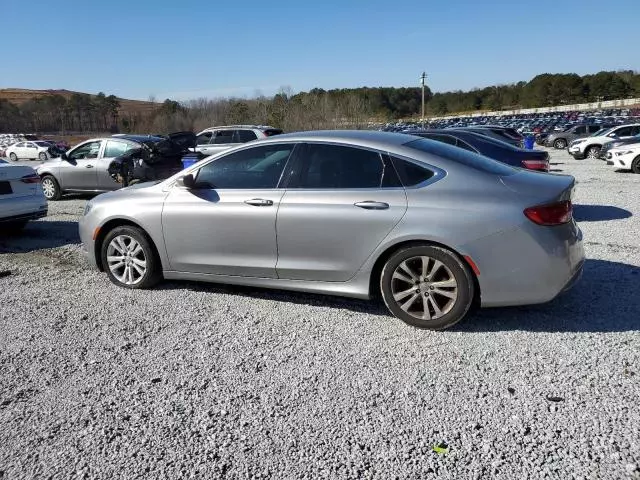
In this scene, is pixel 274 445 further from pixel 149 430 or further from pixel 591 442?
pixel 591 442

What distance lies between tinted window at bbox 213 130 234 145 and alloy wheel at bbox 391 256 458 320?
1448 cm

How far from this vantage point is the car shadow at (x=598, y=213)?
8.70 m

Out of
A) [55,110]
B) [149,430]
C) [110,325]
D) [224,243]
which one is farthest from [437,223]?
[55,110]

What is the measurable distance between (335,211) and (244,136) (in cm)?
1384

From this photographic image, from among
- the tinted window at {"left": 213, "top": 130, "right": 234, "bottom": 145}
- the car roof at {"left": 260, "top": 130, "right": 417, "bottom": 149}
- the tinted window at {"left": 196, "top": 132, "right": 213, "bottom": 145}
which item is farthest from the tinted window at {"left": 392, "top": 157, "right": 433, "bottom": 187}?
the tinted window at {"left": 196, "top": 132, "right": 213, "bottom": 145}

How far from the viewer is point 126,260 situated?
5395 mm

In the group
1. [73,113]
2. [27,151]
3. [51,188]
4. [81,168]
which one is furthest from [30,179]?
[73,113]

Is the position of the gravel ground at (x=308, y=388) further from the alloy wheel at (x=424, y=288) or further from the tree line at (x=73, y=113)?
→ the tree line at (x=73, y=113)

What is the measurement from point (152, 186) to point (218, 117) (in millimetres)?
60989

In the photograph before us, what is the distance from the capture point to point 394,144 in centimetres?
443

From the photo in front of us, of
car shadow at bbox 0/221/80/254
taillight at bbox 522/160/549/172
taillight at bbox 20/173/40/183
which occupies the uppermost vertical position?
taillight at bbox 20/173/40/183

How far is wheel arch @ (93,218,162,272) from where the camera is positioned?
207 inches

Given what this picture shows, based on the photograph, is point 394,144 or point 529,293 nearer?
point 529,293

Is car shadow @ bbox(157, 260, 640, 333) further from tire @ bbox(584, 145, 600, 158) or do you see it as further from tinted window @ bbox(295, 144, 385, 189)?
tire @ bbox(584, 145, 600, 158)
